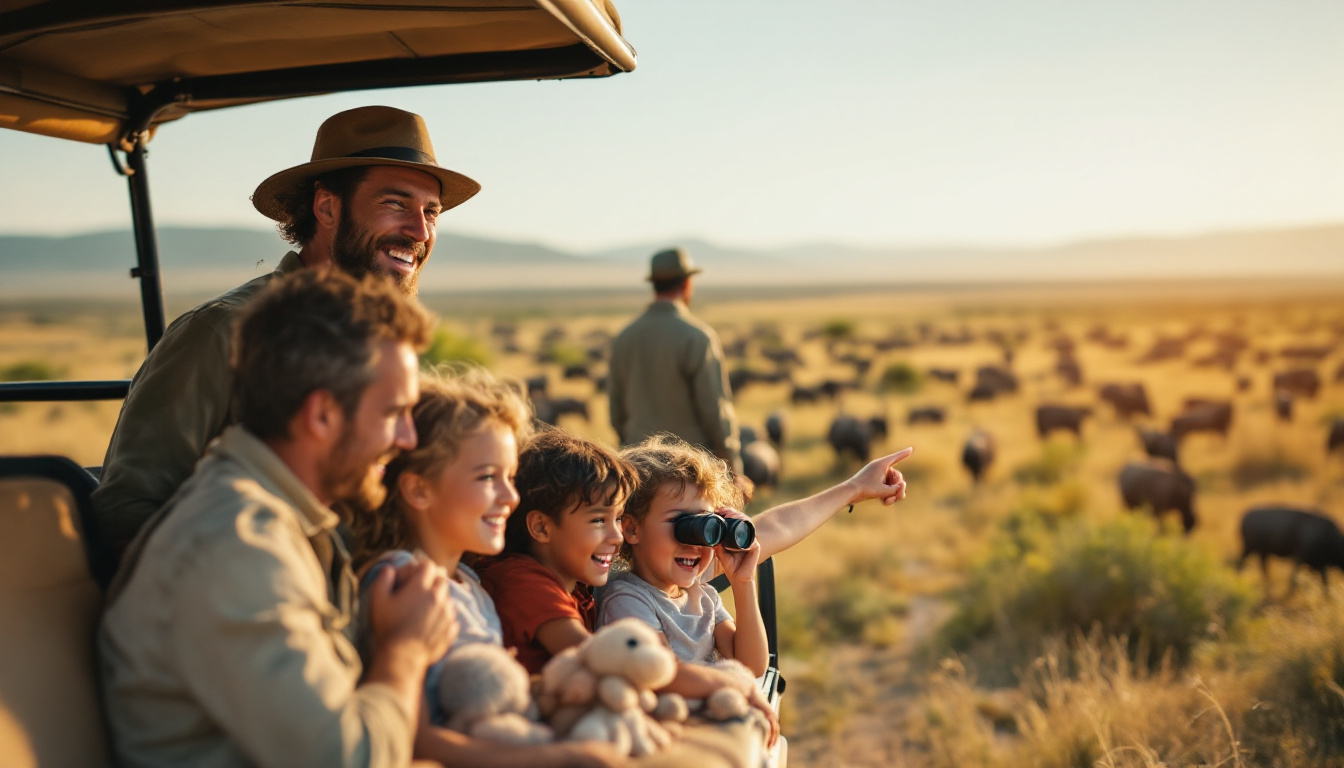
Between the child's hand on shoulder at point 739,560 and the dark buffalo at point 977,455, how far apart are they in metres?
15.1

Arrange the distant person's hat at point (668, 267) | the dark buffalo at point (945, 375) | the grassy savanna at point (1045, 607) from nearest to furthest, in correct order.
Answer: the grassy savanna at point (1045, 607)
the distant person's hat at point (668, 267)
the dark buffalo at point (945, 375)

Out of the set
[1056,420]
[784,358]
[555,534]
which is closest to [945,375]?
[784,358]

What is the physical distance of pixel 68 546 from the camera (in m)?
2.32

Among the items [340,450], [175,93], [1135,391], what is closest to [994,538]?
[175,93]

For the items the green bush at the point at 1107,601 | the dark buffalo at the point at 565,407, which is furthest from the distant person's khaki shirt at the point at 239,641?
the dark buffalo at the point at 565,407

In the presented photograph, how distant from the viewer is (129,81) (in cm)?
387

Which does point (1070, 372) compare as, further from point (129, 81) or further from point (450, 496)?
point (450, 496)

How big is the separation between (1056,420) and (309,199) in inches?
817

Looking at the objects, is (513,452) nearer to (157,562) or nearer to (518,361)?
(157,562)

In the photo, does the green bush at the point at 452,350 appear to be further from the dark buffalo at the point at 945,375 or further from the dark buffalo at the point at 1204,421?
the dark buffalo at the point at 945,375

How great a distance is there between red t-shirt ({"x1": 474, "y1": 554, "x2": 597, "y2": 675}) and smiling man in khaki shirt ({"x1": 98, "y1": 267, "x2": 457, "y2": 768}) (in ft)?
1.53

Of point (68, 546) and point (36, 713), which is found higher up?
point (68, 546)

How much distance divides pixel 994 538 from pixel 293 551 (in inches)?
447

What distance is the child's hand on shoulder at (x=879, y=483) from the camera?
3674mm
